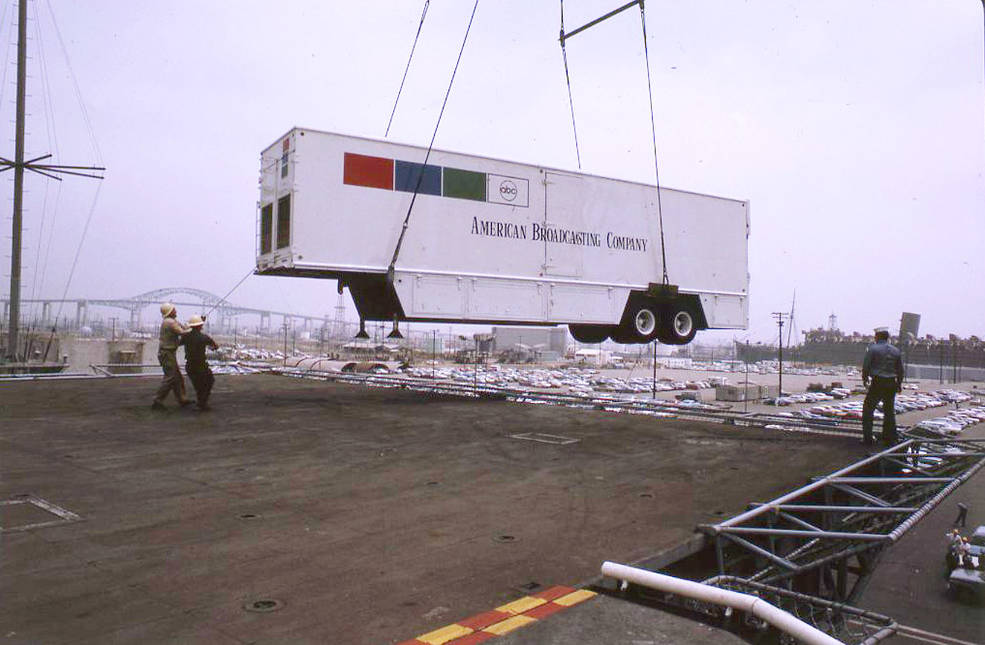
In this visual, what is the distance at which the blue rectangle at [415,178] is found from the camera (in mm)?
10336

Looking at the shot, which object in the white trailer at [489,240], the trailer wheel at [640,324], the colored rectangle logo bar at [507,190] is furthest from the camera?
the trailer wheel at [640,324]

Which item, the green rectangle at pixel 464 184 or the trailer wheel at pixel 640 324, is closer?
the green rectangle at pixel 464 184

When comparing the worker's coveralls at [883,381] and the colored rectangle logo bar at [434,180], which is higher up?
the colored rectangle logo bar at [434,180]

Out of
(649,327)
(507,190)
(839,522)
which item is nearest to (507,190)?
(507,190)

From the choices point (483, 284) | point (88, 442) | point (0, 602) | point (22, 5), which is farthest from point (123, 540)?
point (22, 5)

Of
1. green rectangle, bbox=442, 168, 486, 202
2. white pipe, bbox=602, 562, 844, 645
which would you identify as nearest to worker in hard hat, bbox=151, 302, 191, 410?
green rectangle, bbox=442, 168, 486, 202

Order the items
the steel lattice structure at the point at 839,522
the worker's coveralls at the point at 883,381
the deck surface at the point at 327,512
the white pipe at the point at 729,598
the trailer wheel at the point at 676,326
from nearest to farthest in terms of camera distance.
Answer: the white pipe at the point at 729,598 → the deck surface at the point at 327,512 → the steel lattice structure at the point at 839,522 → the worker's coveralls at the point at 883,381 → the trailer wheel at the point at 676,326

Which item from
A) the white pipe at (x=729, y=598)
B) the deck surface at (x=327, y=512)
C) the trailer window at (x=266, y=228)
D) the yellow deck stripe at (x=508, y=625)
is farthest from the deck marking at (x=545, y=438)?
the trailer window at (x=266, y=228)

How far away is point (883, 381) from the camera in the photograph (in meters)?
8.03

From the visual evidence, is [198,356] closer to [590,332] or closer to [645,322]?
[590,332]

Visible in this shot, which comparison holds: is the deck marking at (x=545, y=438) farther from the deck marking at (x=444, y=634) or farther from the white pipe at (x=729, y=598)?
the deck marking at (x=444, y=634)

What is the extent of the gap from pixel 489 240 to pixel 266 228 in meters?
3.74

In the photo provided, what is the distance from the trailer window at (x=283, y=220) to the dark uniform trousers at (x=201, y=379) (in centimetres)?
222

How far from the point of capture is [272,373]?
18.2m
